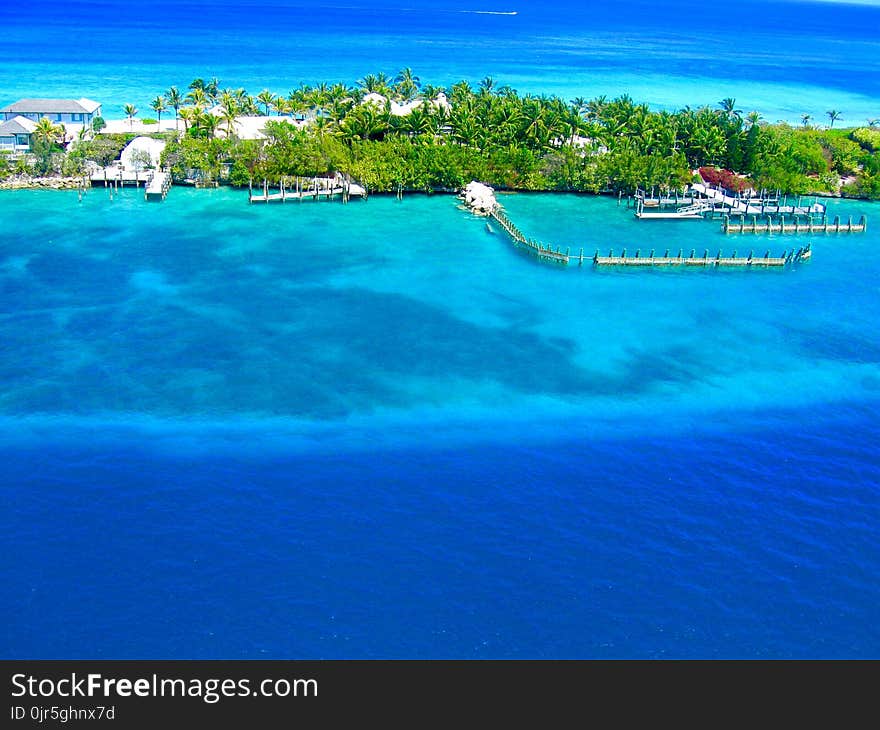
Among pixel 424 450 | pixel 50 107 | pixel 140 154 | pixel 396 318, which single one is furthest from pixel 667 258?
pixel 50 107

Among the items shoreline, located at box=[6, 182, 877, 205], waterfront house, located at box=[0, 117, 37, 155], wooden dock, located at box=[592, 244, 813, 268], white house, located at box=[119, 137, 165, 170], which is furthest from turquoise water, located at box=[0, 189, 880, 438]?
waterfront house, located at box=[0, 117, 37, 155]

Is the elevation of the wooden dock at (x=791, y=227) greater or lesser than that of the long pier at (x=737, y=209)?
lesser

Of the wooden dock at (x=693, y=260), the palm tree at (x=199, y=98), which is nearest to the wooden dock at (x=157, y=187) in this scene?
the palm tree at (x=199, y=98)

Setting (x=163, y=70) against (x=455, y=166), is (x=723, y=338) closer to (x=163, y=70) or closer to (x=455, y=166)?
(x=455, y=166)

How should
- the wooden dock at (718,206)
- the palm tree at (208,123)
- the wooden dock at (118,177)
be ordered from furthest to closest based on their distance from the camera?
the palm tree at (208,123), the wooden dock at (118,177), the wooden dock at (718,206)

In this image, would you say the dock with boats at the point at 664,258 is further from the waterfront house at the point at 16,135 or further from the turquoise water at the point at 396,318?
the waterfront house at the point at 16,135

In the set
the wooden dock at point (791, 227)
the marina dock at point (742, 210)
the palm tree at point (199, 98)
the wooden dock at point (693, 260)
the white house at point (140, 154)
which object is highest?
the palm tree at point (199, 98)
